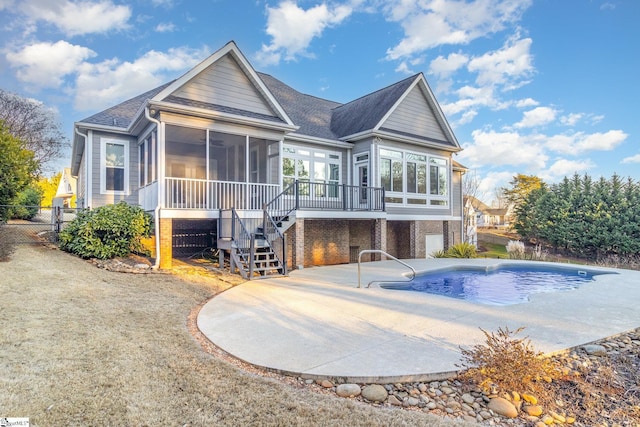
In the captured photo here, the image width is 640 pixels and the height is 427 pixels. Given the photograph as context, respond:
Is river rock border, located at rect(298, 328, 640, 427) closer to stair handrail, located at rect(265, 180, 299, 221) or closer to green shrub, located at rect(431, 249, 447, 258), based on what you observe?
stair handrail, located at rect(265, 180, 299, 221)

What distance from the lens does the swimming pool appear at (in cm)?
919

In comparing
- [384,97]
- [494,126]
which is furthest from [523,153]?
[384,97]

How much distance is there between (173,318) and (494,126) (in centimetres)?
2567

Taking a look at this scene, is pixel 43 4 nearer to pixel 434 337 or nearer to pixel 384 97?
pixel 384 97

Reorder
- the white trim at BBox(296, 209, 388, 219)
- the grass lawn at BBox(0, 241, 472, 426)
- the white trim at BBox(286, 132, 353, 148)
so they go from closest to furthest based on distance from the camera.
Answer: the grass lawn at BBox(0, 241, 472, 426) → the white trim at BBox(296, 209, 388, 219) → the white trim at BBox(286, 132, 353, 148)

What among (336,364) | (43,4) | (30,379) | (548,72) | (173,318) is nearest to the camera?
(30,379)

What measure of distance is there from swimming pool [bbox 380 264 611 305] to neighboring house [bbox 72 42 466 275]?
3.16 metres

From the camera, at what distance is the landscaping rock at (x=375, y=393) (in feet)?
11.0

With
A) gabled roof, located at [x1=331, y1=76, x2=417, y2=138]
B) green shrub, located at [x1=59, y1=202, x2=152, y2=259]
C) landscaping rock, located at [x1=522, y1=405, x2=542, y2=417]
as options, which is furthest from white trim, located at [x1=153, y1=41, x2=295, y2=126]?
landscaping rock, located at [x1=522, y1=405, x2=542, y2=417]

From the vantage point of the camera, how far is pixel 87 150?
12.1m

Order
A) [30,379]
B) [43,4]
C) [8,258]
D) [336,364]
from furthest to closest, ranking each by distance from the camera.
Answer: [43,4]
[8,258]
[336,364]
[30,379]

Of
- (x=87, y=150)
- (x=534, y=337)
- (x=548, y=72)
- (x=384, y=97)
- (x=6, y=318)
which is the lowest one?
(x=534, y=337)

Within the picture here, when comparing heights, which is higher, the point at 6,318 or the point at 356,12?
the point at 356,12

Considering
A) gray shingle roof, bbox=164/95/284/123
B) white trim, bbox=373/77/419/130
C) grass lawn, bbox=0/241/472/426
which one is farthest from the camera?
white trim, bbox=373/77/419/130
